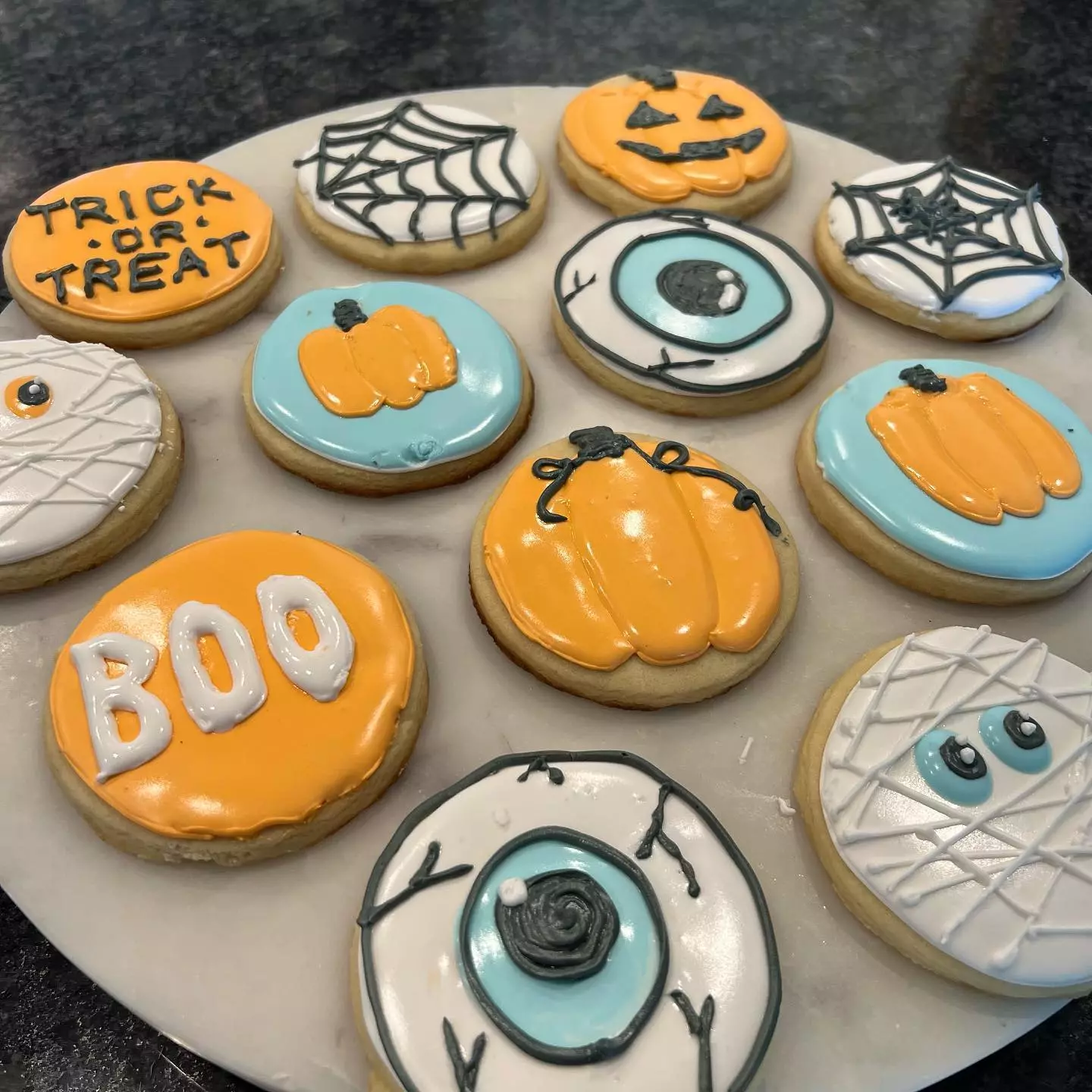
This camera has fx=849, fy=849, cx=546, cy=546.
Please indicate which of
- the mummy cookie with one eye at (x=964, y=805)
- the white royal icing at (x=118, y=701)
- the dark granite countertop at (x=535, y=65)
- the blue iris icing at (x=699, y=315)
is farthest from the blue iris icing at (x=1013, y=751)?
the dark granite countertop at (x=535, y=65)

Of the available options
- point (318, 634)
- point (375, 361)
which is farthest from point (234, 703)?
point (375, 361)

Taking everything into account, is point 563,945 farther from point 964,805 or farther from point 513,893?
point 964,805

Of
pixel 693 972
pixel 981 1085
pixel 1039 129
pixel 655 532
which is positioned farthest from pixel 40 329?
pixel 1039 129

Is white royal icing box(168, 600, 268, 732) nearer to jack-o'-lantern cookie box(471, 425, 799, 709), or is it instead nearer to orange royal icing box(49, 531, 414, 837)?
orange royal icing box(49, 531, 414, 837)

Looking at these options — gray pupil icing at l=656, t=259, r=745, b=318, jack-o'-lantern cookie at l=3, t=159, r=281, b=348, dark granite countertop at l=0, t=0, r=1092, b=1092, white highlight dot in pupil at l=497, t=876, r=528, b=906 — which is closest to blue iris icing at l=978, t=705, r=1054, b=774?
white highlight dot in pupil at l=497, t=876, r=528, b=906

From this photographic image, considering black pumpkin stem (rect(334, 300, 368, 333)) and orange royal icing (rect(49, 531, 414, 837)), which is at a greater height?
black pumpkin stem (rect(334, 300, 368, 333))

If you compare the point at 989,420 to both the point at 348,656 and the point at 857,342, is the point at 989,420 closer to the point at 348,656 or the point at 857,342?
the point at 857,342
